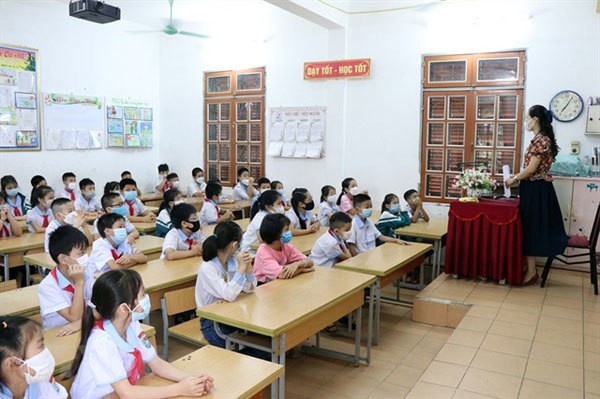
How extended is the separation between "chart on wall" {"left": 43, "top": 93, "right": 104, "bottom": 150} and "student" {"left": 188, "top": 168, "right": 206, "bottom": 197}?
60.0 inches

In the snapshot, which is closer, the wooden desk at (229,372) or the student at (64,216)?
the wooden desk at (229,372)

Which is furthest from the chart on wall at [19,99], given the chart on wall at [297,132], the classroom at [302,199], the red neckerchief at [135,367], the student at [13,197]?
the red neckerchief at [135,367]

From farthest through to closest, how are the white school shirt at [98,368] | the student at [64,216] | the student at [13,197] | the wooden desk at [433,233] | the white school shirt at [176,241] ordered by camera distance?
1. the student at [13,197]
2. the wooden desk at [433,233]
3. the student at [64,216]
4. the white school shirt at [176,241]
5. the white school shirt at [98,368]

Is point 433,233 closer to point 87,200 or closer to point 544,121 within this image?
point 544,121

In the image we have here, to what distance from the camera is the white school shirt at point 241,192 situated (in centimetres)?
766

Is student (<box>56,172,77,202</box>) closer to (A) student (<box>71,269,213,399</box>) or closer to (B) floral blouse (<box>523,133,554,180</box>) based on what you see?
(A) student (<box>71,269,213,399</box>)

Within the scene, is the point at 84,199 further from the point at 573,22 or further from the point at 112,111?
the point at 573,22

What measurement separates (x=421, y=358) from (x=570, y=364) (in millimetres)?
1003

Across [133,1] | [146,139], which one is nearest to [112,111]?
[146,139]

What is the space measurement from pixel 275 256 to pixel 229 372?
155 centimetres

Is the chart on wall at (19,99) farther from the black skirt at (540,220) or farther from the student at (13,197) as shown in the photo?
the black skirt at (540,220)

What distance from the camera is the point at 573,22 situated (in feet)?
18.6

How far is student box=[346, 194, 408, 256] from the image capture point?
464 centimetres

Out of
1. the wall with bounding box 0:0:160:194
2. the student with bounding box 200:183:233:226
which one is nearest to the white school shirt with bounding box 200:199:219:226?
the student with bounding box 200:183:233:226
